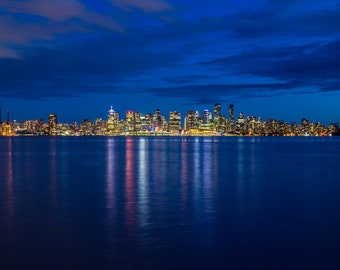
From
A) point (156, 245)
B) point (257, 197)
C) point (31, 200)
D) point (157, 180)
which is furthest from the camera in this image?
point (157, 180)

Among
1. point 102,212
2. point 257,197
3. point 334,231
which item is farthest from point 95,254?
point 257,197

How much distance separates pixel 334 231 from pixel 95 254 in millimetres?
8383

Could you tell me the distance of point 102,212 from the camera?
20.1 meters

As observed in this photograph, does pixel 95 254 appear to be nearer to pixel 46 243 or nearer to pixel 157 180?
pixel 46 243

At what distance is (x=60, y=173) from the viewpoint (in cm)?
3900

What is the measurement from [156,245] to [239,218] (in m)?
5.51

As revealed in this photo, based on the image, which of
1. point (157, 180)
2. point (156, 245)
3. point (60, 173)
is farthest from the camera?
point (60, 173)

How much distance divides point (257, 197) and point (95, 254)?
13.2 metres

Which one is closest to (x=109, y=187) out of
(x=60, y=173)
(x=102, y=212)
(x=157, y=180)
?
(x=157, y=180)

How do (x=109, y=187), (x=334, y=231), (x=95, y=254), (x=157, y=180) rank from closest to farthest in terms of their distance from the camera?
(x=95, y=254) → (x=334, y=231) → (x=109, y=187) → (x=157, y=180)

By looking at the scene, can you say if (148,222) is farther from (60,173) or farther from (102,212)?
(60,173)

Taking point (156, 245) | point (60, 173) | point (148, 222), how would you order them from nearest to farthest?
point (156, 245), point (148, 222), point (60, 173)

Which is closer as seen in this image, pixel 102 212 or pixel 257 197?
pixel 102 212

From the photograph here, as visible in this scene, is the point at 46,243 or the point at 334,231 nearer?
the point at 46,243
